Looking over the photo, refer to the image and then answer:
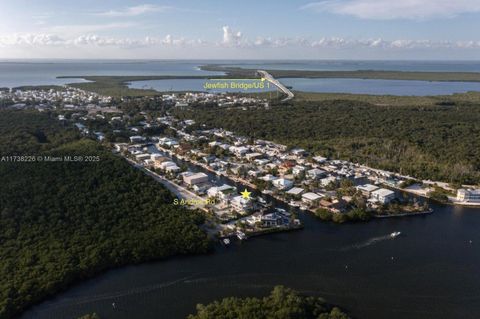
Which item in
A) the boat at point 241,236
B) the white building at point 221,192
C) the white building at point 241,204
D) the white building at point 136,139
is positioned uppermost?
the white building at point 136,139

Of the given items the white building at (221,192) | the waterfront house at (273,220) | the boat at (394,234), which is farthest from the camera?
the white building at (221,192)

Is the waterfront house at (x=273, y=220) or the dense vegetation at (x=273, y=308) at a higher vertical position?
the waterfront house at (x=273, y=220)

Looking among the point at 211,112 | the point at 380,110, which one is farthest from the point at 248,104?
the point at 380,110

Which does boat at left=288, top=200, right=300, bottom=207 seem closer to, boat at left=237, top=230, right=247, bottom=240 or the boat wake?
the boat wake

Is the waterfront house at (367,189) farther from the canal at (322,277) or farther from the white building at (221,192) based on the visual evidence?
the white building at (221,192)

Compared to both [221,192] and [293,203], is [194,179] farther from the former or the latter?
[293,203]

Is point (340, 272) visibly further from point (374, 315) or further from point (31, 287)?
point (31, 287)

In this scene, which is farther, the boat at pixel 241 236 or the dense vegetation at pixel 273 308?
the boat at pixel 241 236

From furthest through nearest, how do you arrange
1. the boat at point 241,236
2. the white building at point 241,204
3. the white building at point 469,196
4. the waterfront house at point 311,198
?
the white building at point 469,196 → the waterfront house at point 311,198 → the white building at point 241,204 → the boat at point 241,236

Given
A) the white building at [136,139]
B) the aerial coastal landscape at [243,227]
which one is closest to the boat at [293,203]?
the aerial coastal landscape at [243,227]
